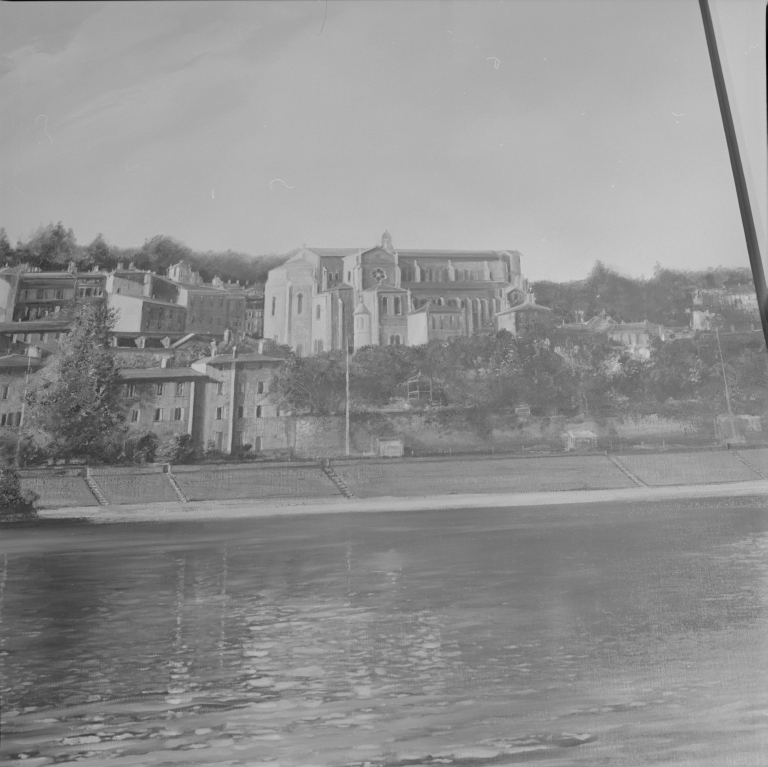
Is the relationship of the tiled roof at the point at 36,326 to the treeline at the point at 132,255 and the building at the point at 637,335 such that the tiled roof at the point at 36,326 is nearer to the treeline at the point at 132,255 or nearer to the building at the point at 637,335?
the treeline at the point at 132,255

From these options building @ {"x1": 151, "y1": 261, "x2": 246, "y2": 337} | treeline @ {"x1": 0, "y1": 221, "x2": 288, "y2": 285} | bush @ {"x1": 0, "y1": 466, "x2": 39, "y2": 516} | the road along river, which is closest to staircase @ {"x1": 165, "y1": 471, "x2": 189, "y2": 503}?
the road along river

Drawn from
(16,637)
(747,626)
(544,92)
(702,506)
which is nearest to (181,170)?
(544,92)

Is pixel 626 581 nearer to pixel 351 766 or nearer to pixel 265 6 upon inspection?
pixel 351 766

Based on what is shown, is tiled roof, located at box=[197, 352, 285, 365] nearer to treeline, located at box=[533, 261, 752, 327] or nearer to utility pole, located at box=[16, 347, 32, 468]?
utility pole, located at box=[16, 347, 32, 468]

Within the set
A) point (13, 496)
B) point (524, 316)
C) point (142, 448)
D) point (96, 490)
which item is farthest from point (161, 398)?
point (524, 316)

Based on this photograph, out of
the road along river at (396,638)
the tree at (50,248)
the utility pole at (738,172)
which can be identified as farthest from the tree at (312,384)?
the utility pole at (738,172)

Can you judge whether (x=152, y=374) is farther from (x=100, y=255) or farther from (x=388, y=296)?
(x=388, y=296)
